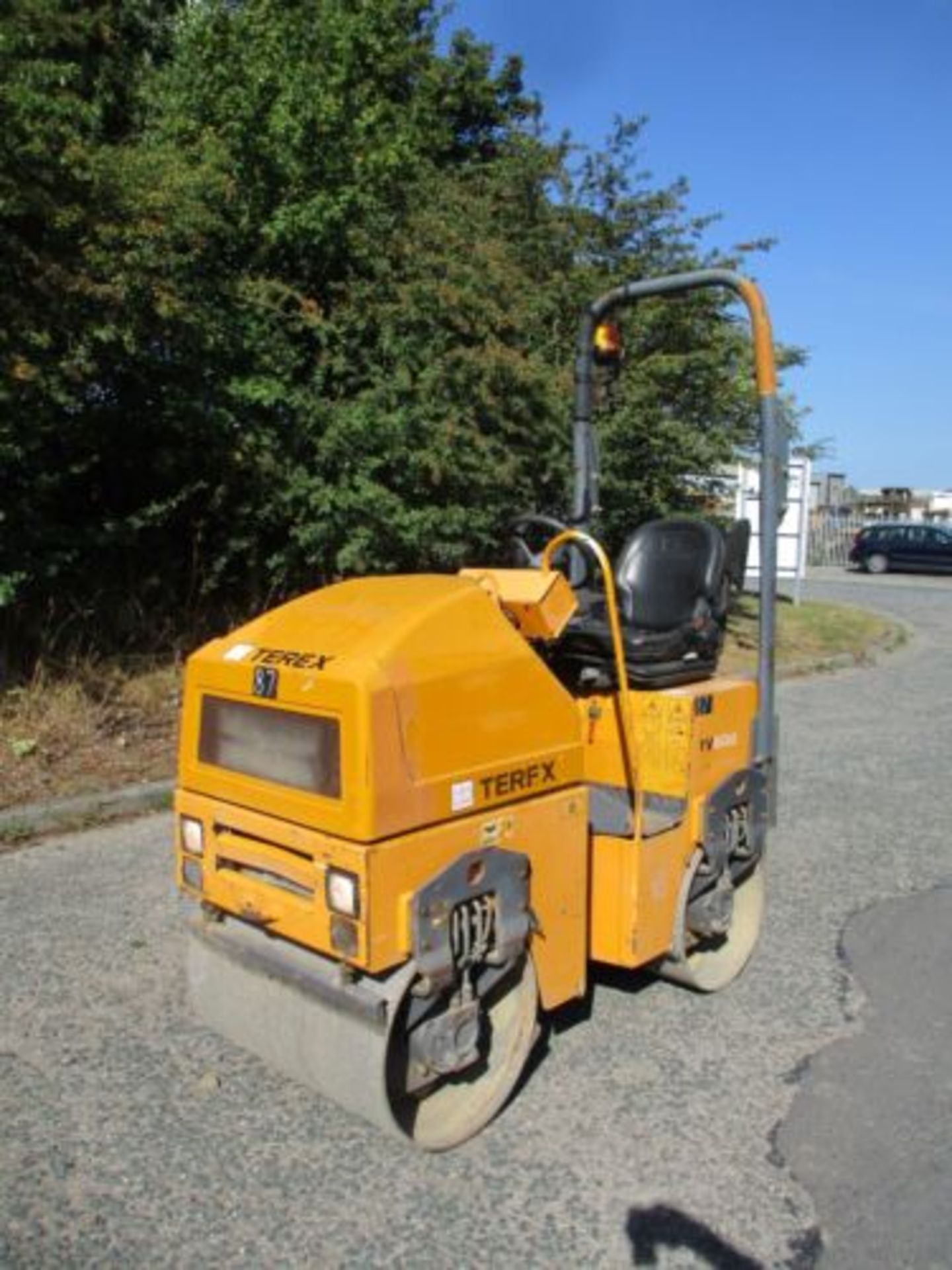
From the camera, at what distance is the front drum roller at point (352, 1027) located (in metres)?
2.78

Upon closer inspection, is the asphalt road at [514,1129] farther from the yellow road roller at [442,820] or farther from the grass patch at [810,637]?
the grass patch at [810,637]

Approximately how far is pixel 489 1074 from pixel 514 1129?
163mm

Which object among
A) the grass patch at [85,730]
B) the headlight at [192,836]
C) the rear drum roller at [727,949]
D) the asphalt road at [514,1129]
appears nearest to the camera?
the asphalt road at [514,1129]

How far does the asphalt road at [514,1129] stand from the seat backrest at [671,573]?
1.45m

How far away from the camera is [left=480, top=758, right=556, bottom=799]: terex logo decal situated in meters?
2.95

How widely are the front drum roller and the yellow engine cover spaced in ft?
1.38

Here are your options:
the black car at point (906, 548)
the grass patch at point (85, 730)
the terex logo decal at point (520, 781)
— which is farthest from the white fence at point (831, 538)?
the terex logo decal at point (520, 781)

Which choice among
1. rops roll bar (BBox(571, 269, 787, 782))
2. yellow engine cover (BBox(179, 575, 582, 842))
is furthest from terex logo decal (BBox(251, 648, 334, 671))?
rops roll bar (BBox(571, 269, 787, 782))

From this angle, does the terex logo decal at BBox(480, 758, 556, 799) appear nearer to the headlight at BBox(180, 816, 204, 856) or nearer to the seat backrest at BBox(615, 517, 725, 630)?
the headlight at BBox(180, 816, 204, 856)

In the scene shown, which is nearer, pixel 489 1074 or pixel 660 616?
pixel 489 1074

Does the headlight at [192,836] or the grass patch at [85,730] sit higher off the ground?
the headlight at [192,836]

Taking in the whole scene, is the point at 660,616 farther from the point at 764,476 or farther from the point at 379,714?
the point at 379,714

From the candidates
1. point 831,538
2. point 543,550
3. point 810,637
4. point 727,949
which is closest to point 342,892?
point 543,550

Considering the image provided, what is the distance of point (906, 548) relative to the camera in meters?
31.0
